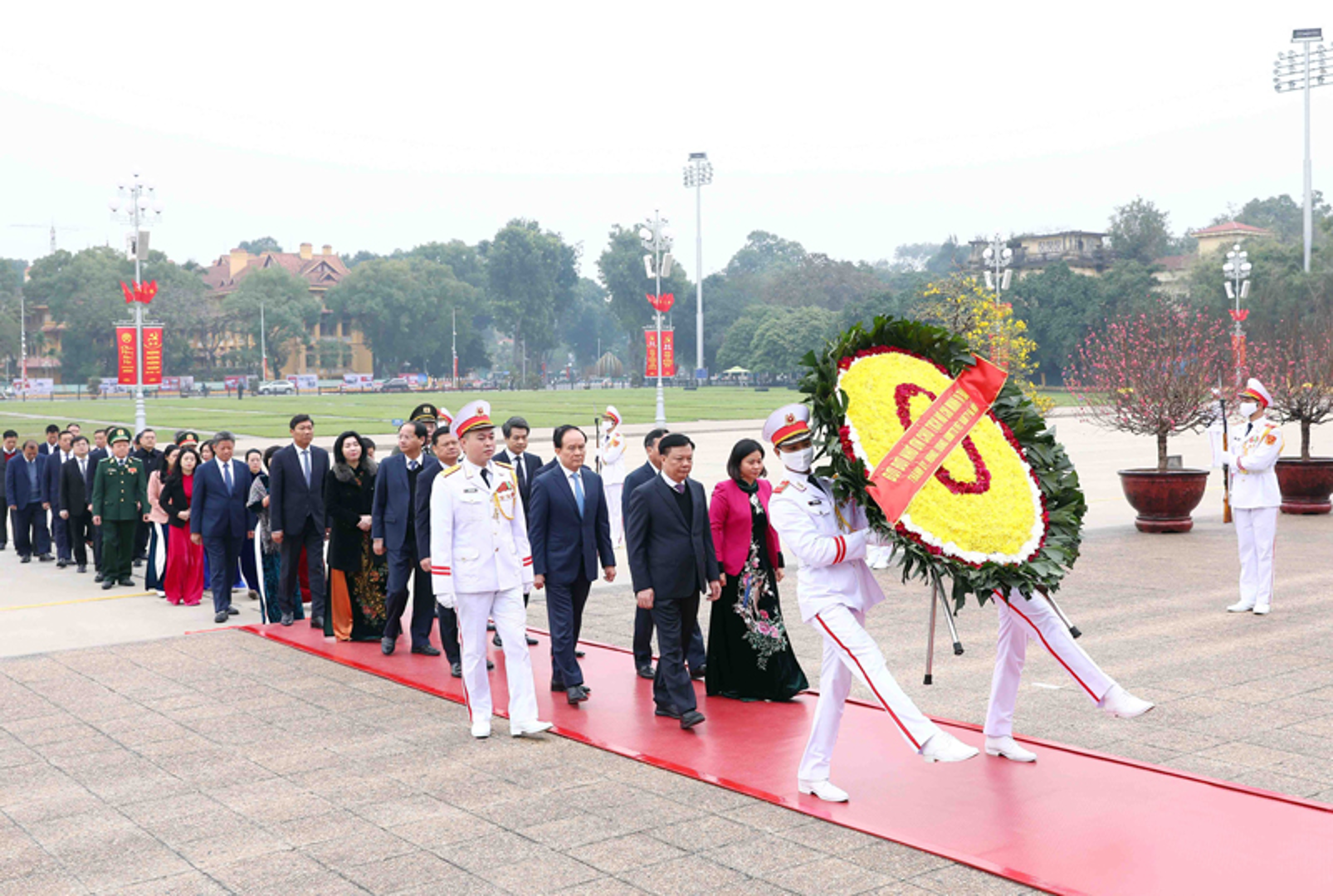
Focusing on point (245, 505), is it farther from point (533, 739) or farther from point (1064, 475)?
point (1064, 475)

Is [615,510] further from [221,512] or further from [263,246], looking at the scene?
[263,246]

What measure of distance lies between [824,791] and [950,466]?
A: 1613mm

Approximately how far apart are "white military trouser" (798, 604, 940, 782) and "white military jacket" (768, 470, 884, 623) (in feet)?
0.24

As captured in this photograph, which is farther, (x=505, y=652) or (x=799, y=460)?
(x=505, y=652)

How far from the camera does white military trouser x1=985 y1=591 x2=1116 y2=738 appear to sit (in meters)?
5.80

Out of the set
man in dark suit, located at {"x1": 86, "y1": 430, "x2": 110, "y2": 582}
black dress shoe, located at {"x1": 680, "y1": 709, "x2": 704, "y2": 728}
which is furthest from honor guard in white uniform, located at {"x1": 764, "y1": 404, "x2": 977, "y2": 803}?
man in dark suit, located at {"x1": 86, "y1": 430, "x2": 110, "y2": 582}

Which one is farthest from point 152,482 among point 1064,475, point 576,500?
point 1064,475

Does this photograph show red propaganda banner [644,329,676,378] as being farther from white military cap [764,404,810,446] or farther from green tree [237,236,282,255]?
green tree [237,236,282,255]

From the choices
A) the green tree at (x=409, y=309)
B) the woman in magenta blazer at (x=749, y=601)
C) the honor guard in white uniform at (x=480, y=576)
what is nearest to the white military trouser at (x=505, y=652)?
the honor guard in white uniform at (x=480, y=576)

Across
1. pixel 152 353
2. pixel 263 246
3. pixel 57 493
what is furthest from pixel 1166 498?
pixel 263 246

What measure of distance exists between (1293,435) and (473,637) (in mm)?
31700

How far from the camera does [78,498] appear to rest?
1405 cm

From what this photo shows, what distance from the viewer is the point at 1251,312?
6081 centimetres

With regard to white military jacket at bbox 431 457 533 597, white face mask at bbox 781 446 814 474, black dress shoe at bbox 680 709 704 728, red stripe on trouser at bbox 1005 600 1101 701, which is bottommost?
black dress shoe at bbox 680 709 704 728
